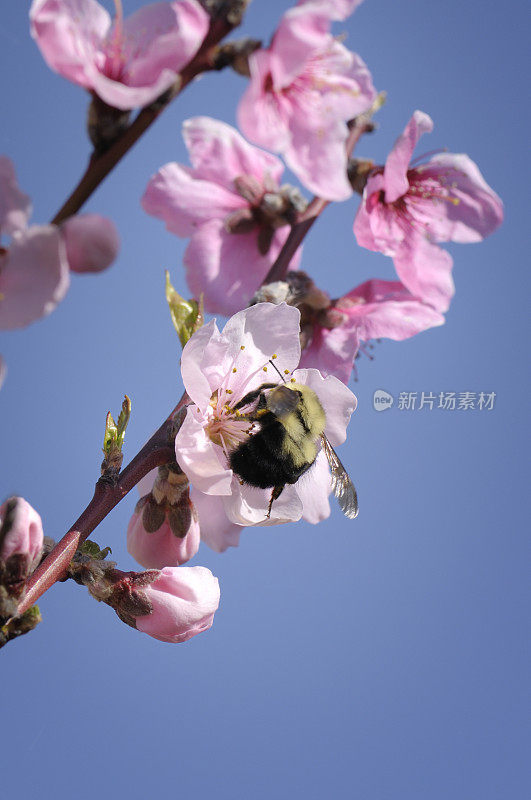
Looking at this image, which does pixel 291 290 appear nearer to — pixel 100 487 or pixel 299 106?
pixel 299 106

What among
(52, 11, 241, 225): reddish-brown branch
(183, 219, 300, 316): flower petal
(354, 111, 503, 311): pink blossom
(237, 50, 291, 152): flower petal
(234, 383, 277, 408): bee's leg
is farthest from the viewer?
(183, 219, 300, 316): flower petal

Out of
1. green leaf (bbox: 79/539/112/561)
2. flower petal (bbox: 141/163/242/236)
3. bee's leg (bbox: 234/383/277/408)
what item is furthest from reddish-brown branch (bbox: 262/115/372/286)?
green leaf (bbox: 79/539/112/561)

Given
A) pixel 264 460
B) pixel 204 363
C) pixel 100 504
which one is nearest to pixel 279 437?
pixel 264 460

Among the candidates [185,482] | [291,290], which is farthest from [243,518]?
[291,290]

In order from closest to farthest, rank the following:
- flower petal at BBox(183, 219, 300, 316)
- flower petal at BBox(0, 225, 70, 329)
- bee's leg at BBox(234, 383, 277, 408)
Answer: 1. flower petal at BBox(0, 225, 70, 329)
2. bee's leg at BBox(234, 383, 277, 408)
3. flower petal at BBox(183, 219, 300, 316)

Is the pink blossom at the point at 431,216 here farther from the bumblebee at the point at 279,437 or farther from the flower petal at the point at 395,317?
the bumblebee at the point at 279,437

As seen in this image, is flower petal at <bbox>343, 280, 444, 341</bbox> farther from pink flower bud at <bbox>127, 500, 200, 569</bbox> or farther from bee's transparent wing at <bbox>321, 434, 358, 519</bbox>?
pink flower bud at <bbox>127, 500, 200, 569</bbox>
